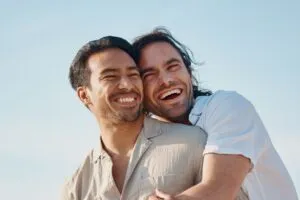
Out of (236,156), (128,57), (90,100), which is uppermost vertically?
(128,57)

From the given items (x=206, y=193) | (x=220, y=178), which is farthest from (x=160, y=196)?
(x=220, y=178)

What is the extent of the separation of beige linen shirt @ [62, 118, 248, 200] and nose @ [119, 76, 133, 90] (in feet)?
1.21

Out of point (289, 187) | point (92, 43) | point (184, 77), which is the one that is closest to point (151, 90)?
point (184, 77)

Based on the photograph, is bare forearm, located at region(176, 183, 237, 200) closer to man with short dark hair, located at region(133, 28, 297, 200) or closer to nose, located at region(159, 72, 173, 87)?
man with short dark hair, located at region(133, 28, 297, 200)

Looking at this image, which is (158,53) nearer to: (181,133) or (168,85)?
(168,85)

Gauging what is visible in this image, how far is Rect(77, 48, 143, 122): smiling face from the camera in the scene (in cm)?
576

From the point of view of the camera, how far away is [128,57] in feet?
19.8

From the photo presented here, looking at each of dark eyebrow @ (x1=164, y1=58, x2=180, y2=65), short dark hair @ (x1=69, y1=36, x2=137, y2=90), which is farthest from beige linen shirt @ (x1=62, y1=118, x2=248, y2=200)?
short dark hair @ (x1=69, y1=36, x2=137, y2=90)

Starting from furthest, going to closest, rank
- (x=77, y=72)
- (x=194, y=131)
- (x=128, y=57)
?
1. (x=77, y=72)
2. (x=128, y=57)
3. (x=194, y=131)

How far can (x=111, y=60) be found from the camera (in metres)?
5.99

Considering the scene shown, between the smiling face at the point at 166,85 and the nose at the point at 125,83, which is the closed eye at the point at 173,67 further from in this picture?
the nose at the point at 125,83

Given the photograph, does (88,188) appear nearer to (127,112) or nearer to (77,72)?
(127,112)

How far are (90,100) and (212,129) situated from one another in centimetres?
144

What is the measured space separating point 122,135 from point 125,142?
2.8 inches
